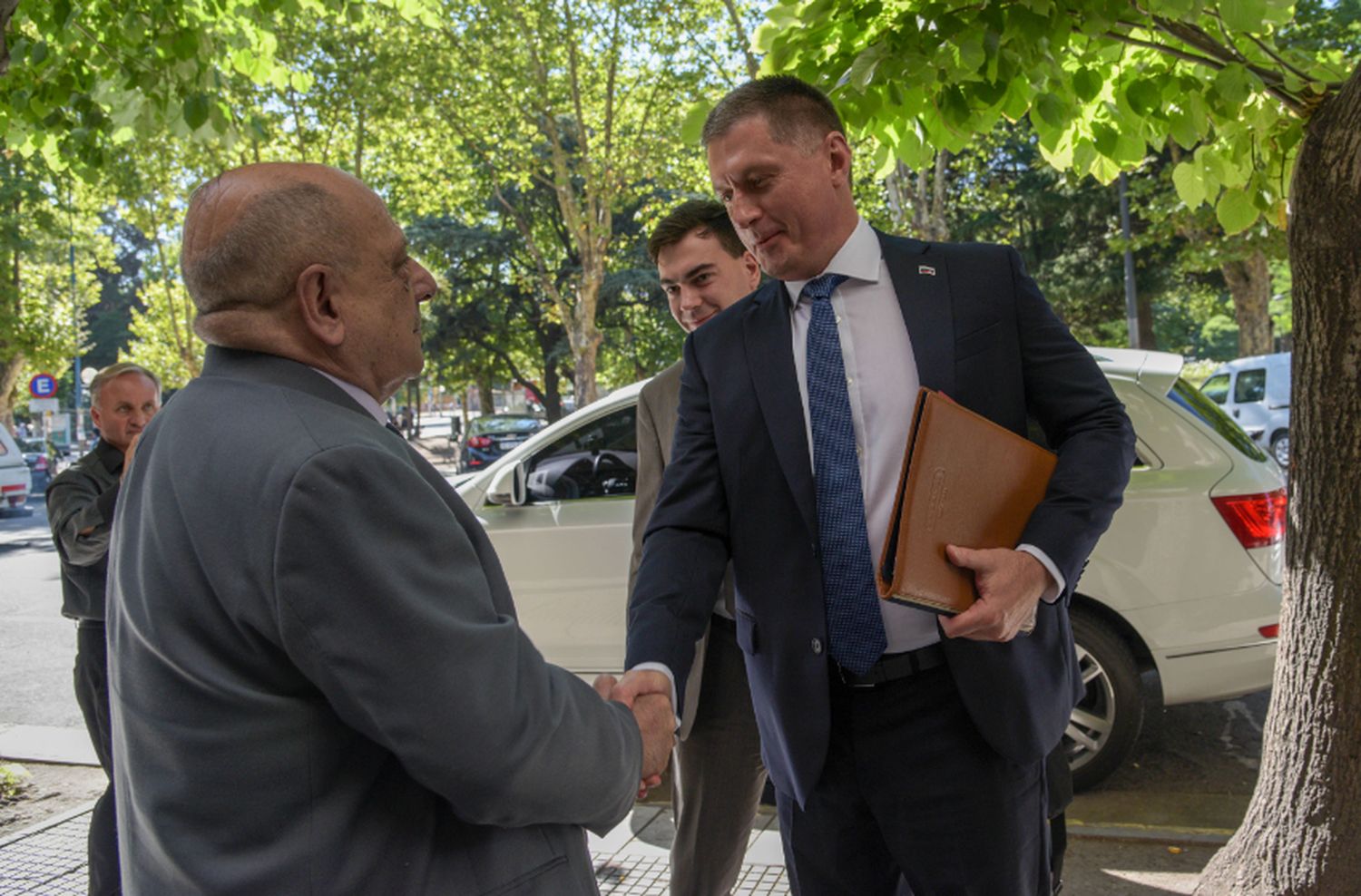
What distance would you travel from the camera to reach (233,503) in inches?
53.4

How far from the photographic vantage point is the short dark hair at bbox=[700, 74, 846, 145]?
2.26 metres

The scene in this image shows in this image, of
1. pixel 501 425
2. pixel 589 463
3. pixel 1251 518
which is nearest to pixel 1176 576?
pixel 1251 518

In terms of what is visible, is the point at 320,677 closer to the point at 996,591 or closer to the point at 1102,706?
the point at 996,591

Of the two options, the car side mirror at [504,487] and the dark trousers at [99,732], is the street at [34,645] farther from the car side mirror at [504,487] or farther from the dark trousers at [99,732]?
the dark trousers at [99,732]

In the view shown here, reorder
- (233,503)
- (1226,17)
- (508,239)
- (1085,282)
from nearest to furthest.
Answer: (233,503), (1226,17), (1085,282), (508,239)

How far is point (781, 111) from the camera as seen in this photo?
227 centimetres

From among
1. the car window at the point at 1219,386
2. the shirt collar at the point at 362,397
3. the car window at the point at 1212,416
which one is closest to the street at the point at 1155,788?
the car window at the point at 1212,416

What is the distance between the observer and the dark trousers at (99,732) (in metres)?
3.81

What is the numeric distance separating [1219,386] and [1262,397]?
1.48 meters

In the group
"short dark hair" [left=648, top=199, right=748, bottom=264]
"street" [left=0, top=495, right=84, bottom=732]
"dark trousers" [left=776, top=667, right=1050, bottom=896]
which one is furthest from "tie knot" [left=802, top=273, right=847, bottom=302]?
"street" [left=0, top=495, right=84, bottom=732]

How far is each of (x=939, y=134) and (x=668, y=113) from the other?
17.6m

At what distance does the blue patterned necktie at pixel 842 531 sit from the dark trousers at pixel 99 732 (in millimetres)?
2694

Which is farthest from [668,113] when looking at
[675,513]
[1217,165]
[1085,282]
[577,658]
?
[675,513]

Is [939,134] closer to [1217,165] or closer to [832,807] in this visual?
[1217,165]
